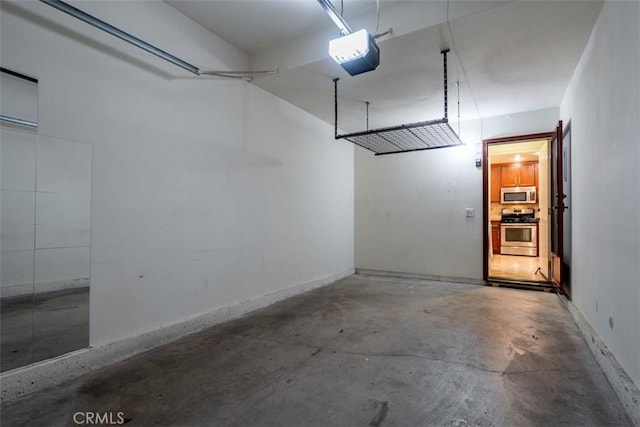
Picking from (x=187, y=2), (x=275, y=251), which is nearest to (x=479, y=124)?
(x=275, y=251)

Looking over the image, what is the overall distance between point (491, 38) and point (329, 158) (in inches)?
112

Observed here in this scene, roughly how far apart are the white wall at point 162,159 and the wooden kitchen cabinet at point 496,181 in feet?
20.5

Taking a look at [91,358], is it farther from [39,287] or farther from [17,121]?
[17,121]

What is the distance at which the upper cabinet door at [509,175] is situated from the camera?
7.68 m

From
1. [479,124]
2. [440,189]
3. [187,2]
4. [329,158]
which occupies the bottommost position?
[440,189]

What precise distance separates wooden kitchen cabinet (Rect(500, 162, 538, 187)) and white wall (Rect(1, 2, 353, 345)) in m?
6.29

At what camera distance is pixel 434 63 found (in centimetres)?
307

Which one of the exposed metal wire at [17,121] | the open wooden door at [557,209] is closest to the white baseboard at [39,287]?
the exposed metal wire at [17,121]

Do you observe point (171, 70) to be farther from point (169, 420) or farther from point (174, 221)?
point (169, 420)

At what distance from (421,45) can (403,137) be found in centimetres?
142

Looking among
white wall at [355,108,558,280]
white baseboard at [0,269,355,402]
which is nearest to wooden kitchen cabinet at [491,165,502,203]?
white wall at [355,108,558,280]

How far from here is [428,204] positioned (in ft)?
17.1

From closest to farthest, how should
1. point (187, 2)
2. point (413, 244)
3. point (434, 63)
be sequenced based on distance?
point (187, 2)
point (434, 63)
point (413, 244)

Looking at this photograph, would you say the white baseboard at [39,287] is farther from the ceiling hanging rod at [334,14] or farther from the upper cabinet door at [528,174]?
the upper cabinet door at [528,174]
